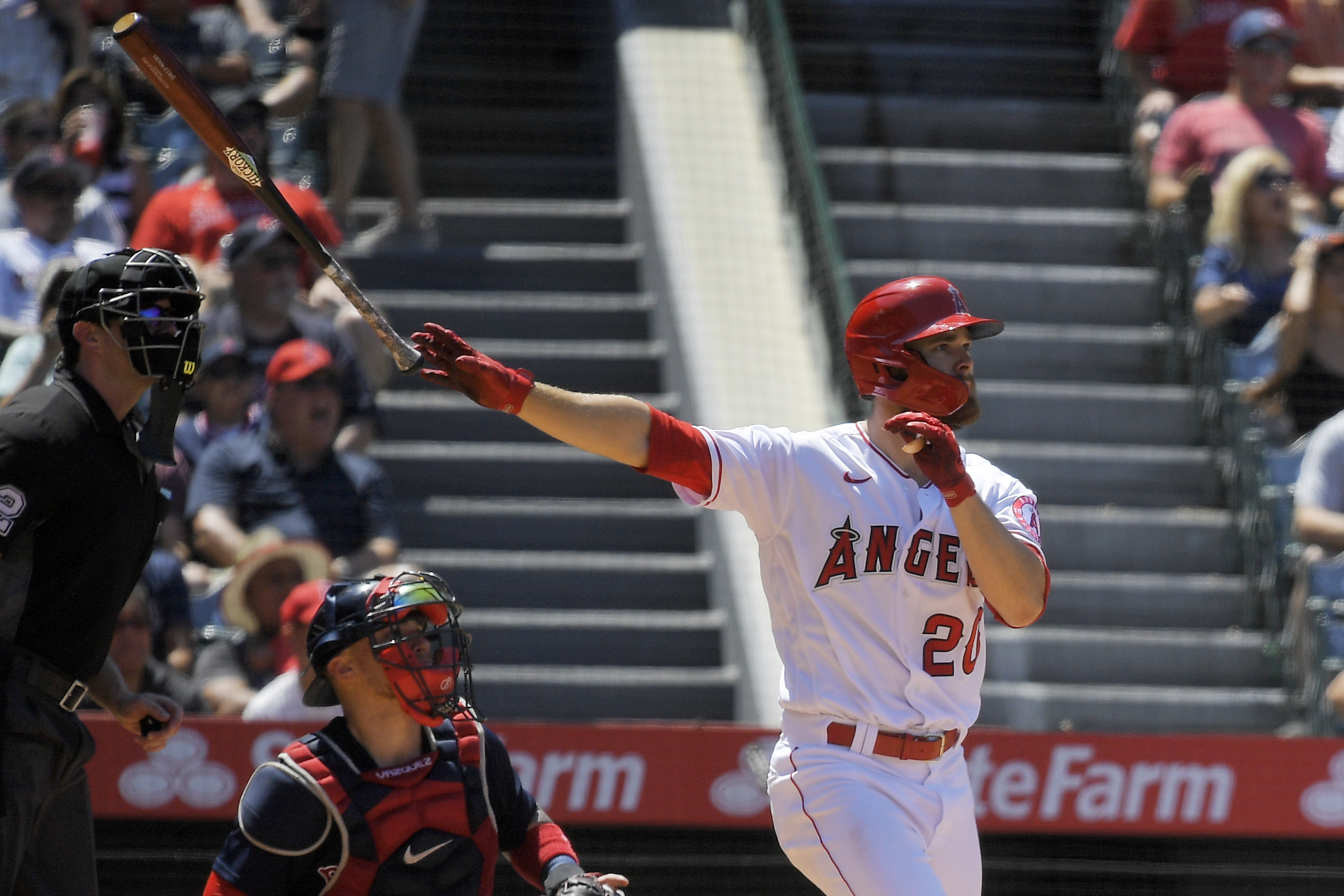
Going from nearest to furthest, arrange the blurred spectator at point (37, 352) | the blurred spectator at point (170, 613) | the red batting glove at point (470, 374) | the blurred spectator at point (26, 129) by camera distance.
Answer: the red batting glove at point (470, 374) < the blurred spectator at point (170, 613) < the blurred spectator at point (37, 352) < the blurred spectator at point (26, 129)

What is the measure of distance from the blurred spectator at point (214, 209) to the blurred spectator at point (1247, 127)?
3.84m

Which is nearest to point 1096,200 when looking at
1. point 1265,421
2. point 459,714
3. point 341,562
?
point 1265,421

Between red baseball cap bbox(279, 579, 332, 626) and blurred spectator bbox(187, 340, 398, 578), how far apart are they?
653 millimetres

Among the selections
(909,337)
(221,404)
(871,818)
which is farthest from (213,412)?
(871,818)

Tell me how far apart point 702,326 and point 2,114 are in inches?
122

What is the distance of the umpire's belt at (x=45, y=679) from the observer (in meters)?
3.54

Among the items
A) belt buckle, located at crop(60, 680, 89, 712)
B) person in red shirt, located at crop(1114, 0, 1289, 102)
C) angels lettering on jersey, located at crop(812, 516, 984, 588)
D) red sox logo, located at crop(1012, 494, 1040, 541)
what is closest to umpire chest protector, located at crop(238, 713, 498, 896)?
belt buckle, located at crop(60, 680, 89, 712)

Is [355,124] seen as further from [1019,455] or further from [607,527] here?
[1019,455]

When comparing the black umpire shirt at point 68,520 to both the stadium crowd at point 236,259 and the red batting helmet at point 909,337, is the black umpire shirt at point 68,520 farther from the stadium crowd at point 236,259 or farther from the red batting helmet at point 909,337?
the stadium crowd at point 236,259

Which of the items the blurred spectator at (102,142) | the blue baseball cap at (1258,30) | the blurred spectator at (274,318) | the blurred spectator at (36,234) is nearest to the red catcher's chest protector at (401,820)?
the blurred spectator at (274,318)

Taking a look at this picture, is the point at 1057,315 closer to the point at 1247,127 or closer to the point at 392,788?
the point at 1247,127

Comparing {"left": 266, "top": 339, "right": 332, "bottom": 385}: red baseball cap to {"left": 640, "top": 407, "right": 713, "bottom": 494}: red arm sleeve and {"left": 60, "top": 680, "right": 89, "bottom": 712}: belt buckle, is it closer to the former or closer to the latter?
{"left": 60, "top": 680, "right": 89, "bottom": 712}: belt buckle

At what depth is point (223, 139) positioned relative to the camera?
3520 mm

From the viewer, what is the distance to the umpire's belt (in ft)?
11.6
